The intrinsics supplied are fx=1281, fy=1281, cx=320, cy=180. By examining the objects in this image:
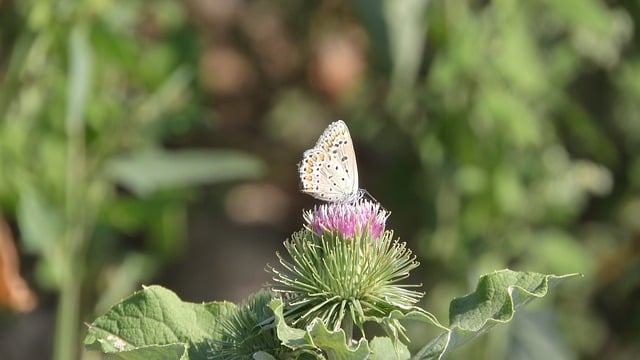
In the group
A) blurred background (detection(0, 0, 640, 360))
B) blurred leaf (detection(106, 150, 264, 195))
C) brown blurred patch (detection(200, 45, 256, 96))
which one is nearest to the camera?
blurred background (detection(0, 0, 640, 360))

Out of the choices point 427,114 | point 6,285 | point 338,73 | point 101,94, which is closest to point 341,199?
point 6,285

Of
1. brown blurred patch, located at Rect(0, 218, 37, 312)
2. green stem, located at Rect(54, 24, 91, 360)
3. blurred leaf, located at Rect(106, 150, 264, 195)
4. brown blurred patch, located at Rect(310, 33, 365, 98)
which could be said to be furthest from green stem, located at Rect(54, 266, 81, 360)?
brown blurred patch, located at Rect(310, 33, 365, 98)

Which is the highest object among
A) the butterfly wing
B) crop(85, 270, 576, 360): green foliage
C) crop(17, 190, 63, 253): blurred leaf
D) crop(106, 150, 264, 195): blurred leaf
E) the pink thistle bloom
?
crop(106, 150, 264, 195): blurred leaf

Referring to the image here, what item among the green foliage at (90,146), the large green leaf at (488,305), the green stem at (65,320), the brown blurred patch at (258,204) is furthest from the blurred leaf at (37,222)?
the brown blurred patch at (258,204)

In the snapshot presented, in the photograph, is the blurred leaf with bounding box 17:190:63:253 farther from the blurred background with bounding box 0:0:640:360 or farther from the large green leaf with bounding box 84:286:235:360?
the large green leaf with bounding box 84:286:235:360

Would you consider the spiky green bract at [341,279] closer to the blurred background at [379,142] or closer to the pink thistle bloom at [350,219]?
the pink thistle bloom at [350,219]

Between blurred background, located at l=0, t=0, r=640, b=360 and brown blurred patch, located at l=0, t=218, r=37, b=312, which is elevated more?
blurred background, located at l=0, t=0, r=640, b=360
